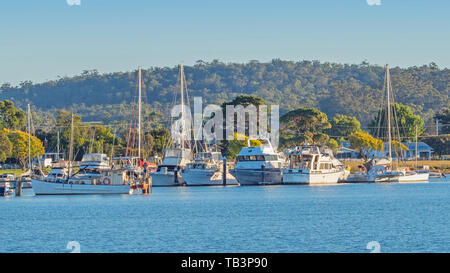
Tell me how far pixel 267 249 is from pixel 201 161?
68853 mm

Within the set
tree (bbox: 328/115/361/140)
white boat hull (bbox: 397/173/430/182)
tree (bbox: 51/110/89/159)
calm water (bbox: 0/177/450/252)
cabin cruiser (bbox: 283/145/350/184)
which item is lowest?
calm water (bbox: 0/177/450/252)

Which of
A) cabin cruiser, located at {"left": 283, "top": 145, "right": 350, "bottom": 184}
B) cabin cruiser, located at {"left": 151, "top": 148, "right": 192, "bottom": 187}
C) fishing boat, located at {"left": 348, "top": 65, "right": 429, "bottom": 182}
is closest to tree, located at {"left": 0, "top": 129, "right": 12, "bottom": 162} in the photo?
cabin cruiser, located at {"left": 151, "top": 148, "right": 192, "bottom": 187}

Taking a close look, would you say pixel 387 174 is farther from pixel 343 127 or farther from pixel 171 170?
pixel 343 127

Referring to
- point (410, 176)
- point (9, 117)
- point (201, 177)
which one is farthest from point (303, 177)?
point (9, 117)

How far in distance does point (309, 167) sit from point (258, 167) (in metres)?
7.43

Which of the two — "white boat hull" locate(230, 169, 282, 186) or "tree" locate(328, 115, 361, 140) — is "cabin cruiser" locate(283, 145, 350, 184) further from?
"tree" locate(328, 115, 361, 140)

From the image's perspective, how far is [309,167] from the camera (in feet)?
337

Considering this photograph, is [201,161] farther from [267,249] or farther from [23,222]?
[267,249]

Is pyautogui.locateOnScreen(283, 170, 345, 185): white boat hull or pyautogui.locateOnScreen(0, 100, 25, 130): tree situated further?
pyautogui.locateOnScreen(0, 100, 25, 130): tree

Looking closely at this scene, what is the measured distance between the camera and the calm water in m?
37.8

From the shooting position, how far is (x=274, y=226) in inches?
1854

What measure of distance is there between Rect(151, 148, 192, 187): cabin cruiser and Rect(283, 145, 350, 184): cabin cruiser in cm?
1494

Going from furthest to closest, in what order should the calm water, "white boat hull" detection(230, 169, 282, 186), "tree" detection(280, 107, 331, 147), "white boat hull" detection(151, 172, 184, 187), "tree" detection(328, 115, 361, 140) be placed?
1. "tree" detection(328, 115, 361, 140)
2. "tree" detection(280, 107, 331, 147)
3. "white boat hull" detection(151, 172, 184, 187)
4. "white boat hull" detection(230, 169, 282, 186)
5. the calm water
